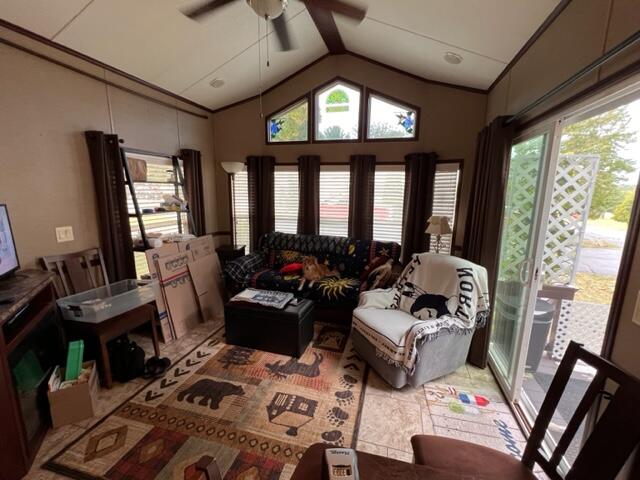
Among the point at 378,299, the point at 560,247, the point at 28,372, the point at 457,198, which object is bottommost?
the point at 28,372

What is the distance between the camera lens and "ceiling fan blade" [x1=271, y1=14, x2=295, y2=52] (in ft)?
6.83

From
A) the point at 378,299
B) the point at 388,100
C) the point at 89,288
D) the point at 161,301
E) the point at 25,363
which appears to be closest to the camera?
the point at 25,363

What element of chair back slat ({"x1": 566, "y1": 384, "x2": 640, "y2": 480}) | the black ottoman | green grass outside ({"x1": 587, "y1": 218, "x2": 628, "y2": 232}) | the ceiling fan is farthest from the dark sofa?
the ceiling fan

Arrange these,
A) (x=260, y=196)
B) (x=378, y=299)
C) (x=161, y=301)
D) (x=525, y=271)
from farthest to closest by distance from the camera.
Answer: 1. (x=260, y=196)
2. (x=161, y=301)
3. (x=378, y=299)
4. (x=525, y=271)

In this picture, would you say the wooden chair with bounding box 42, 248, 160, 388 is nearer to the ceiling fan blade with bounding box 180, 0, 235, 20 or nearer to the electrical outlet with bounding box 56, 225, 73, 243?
the electrical outlet with bounding box 56, 225, 73, 243

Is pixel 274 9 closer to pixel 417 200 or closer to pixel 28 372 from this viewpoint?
pixel 417 200

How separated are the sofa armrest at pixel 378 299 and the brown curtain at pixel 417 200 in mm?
965

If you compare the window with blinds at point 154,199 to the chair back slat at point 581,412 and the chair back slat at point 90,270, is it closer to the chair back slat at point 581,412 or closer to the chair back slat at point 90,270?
the chair back slat at point 90,270

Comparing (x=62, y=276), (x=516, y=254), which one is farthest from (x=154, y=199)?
(x=516, y=254)

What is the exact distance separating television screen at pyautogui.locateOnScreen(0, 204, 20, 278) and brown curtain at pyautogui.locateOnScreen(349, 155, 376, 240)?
10.6ft

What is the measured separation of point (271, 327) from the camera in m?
2.68

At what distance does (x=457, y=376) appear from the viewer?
2451 millimetres

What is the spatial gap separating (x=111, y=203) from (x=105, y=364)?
150 centimetres

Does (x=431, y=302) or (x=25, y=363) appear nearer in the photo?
(x=25, y=363)
